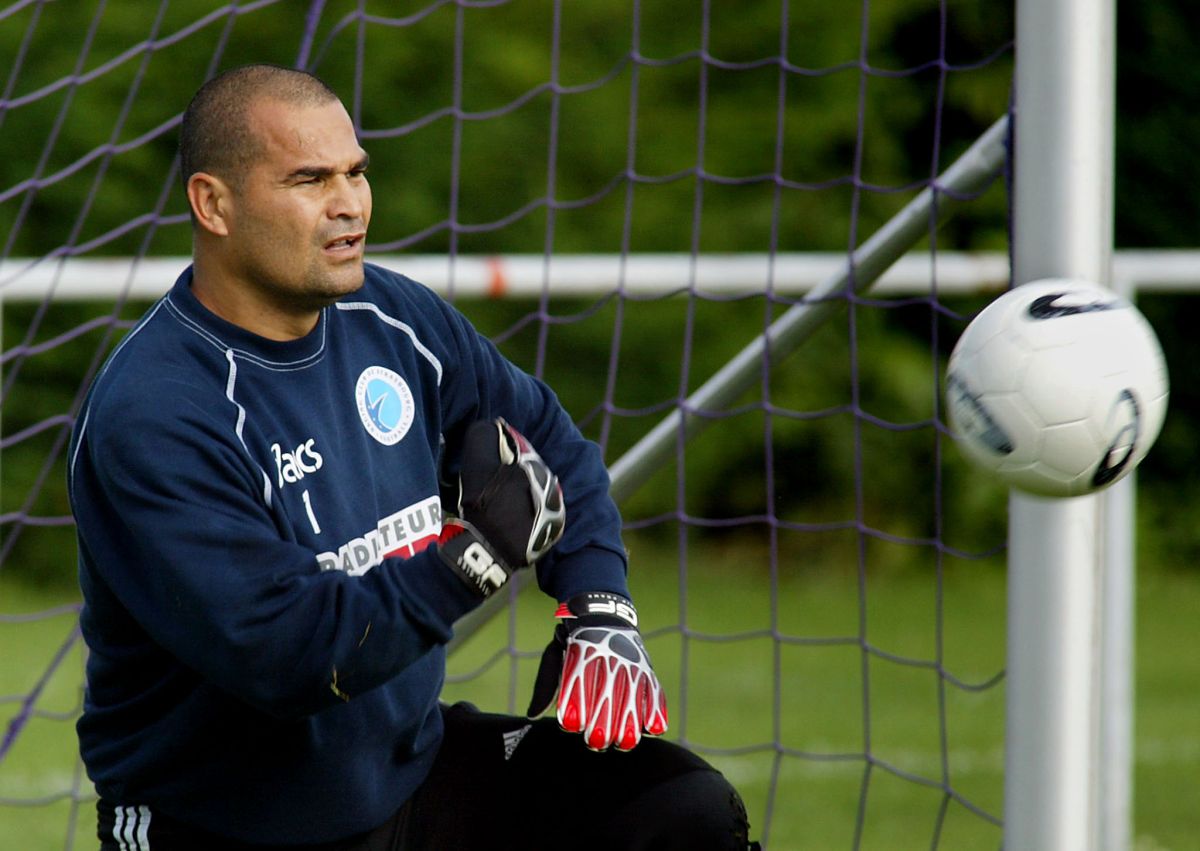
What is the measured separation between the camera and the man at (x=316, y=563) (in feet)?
7.57

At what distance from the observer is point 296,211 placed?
2539mm

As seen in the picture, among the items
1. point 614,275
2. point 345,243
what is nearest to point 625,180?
point 614,275

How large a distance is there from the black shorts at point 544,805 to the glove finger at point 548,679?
0.31 ft

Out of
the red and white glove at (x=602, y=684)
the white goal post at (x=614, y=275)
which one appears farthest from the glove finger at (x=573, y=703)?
the white goal post at (x=614, y=275)

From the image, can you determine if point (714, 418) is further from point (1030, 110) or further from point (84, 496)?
point (84, 496)

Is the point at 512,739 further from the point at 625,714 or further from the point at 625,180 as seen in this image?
the point at 625,180

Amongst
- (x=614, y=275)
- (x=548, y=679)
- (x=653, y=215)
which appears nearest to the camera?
(x=548, y=679)

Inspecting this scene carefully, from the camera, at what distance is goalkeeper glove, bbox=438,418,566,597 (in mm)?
2340

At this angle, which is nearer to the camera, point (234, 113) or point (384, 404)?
point (234, 113)

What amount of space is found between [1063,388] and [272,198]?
44.4 inches

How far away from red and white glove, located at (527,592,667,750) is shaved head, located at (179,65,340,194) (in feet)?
2.64

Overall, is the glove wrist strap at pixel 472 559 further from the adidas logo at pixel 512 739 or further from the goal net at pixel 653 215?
the goal net at pixel 653 215

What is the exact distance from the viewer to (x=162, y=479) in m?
2.29

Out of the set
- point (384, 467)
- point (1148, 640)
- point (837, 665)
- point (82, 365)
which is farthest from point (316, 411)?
point (82, 365)
